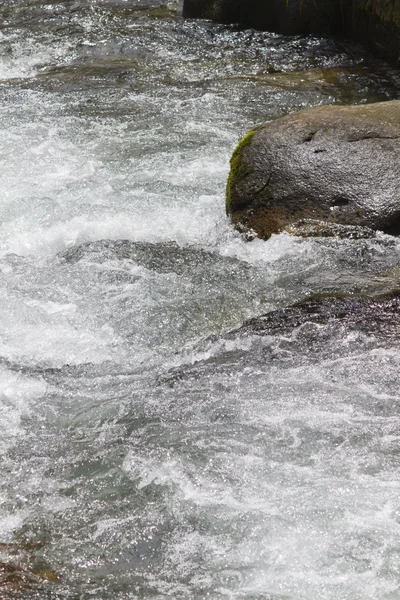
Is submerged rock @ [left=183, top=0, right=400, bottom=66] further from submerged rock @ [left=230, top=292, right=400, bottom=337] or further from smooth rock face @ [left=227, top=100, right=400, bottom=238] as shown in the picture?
submerged rock @ [left=230, top=292, right=400, bottom=337]

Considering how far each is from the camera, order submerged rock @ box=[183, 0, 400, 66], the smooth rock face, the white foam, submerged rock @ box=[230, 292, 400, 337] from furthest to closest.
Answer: submerged rock @ box=[183, 0, 400, 66] → the smooth rock face → submerged rock @ box=[230, 292, 400, 337] → the white foam

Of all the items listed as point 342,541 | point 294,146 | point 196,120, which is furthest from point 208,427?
point 196,120

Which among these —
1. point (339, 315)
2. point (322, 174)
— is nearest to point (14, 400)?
point (339, 315)

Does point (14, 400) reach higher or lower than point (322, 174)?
lower

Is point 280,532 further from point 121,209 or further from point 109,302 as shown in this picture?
point 121,209

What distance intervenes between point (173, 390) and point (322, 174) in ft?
8.05

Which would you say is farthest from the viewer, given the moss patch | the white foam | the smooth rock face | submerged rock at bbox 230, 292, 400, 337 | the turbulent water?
the moss patch

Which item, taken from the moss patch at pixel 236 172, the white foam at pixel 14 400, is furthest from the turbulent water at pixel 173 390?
the moss patch at pixel 236 172

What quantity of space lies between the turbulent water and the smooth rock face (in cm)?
23

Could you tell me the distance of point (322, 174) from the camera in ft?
19.0

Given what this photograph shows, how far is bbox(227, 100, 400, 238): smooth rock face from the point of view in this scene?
569 centimetres

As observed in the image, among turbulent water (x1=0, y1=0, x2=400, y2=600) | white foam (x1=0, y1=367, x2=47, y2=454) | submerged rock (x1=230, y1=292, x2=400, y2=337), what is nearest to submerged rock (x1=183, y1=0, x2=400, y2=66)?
turbulent water (x1=0, y1=0, x2=400, y2=600)

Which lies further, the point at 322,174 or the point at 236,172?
the point at 236,172

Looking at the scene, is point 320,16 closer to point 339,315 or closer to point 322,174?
point 322,174
